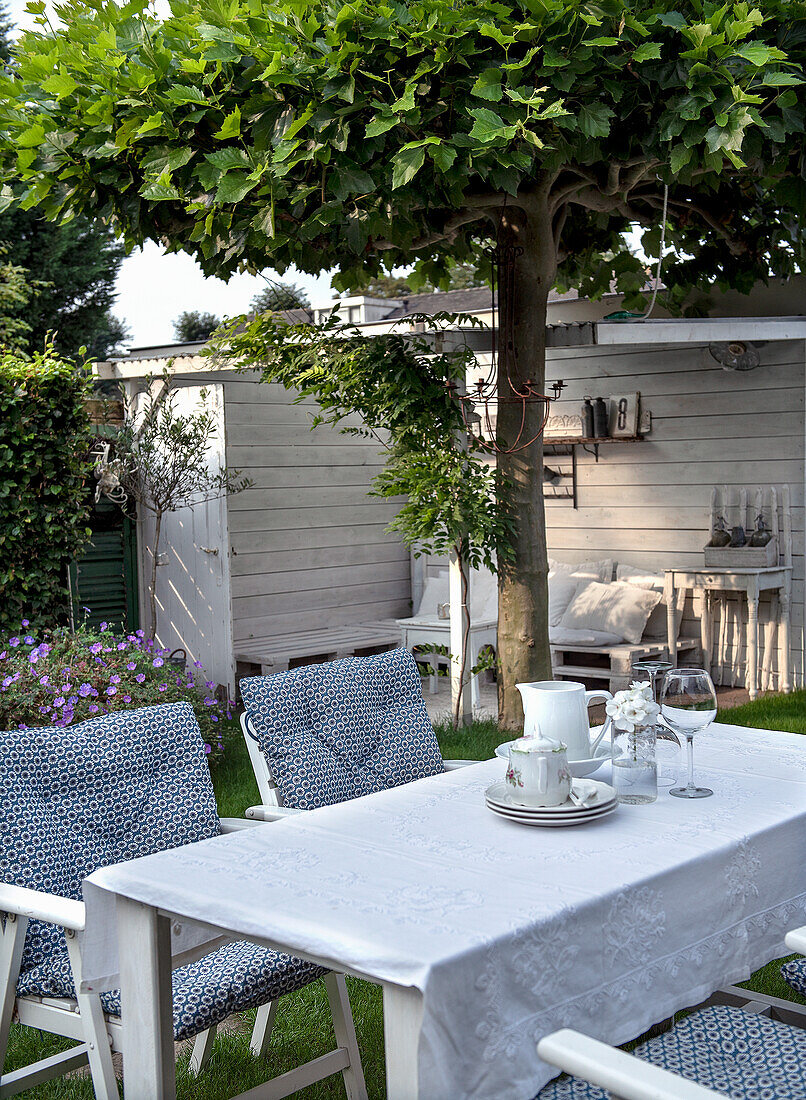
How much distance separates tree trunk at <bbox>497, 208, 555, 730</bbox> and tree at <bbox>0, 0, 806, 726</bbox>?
0.56m

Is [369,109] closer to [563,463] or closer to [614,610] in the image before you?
[614,610]

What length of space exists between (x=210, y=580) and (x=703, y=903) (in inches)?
220

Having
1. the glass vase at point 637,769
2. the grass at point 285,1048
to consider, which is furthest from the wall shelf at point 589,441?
the glass vase at point 637,769

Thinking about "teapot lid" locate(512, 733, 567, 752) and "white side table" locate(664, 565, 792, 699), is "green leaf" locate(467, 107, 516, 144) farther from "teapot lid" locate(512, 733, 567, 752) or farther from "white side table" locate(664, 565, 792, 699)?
"white side table" locate(664, 565, 792, 699)

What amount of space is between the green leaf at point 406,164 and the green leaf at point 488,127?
22cm

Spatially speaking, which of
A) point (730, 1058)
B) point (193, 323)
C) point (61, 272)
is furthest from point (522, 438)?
point (193, 323)

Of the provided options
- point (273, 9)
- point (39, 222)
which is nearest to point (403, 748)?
point (273, 9)

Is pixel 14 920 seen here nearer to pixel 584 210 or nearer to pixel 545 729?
pixel 545 729

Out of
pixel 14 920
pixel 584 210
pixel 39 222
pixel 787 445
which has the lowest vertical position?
pixel 14 920

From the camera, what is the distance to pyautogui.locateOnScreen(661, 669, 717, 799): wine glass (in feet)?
8.16

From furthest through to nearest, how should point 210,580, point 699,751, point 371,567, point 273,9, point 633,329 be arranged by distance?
point 371,567, point 210,580, point 633,329, point 273,9, point 699,751

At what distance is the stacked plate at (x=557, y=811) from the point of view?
222cm

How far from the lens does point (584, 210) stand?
6.69m

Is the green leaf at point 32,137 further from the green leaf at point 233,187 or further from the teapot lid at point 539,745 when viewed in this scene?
the teapot lid at point 539,745
